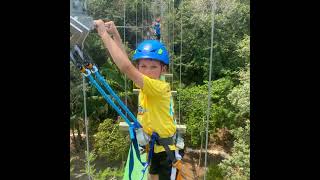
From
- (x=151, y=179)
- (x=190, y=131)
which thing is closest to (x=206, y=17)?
(x=190, y=131)

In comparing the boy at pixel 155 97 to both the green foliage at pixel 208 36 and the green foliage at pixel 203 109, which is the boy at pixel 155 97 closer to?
the green foliage at pixel 203 109

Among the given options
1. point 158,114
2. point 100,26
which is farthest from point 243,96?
point 100,26

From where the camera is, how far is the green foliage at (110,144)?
532 centimetres

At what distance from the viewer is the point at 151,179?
51.8 inches

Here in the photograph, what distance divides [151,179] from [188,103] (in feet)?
18.0

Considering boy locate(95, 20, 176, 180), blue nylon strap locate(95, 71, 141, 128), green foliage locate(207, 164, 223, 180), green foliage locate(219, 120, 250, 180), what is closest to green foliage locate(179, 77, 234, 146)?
green foliage locate(207, 164, 223, 180)

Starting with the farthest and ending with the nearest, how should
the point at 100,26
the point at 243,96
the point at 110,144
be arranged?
the point at 110,144
the point at 243,96
the point at 100,26

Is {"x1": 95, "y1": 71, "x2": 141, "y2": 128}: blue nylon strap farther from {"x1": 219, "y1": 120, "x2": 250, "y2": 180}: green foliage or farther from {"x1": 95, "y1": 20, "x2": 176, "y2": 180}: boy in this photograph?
{"x1": 219, "y1": 120, "x2": 250, "y2": 180}: green foliage

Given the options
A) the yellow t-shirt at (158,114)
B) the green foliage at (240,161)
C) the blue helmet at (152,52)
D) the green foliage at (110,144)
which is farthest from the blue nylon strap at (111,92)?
the green foliage at (110,144)

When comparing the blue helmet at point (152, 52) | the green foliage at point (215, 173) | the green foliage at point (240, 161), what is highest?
the blue helmet at point (152, 52)

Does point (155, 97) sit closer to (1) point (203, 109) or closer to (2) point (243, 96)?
(2) point (243, 96)

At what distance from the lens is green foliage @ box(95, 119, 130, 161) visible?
17.4 ft

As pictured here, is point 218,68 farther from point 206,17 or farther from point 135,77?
point 135,77

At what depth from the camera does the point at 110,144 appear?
211 inches
